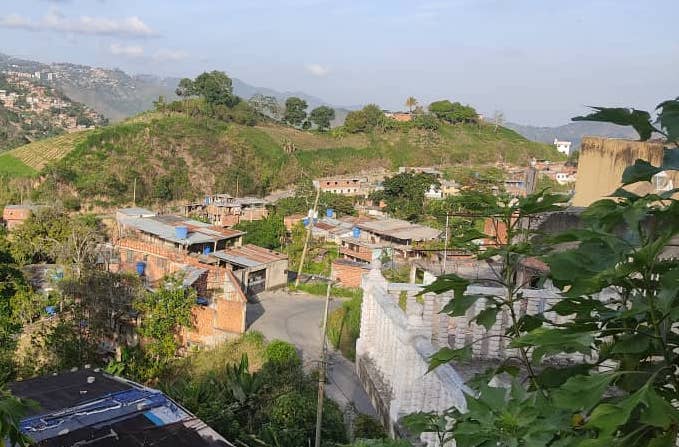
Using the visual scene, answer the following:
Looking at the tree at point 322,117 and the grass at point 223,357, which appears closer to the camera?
the grass at point 223,357

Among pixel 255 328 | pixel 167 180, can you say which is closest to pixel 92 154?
pixel 167 180

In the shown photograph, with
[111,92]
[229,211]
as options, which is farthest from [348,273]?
[111,92]

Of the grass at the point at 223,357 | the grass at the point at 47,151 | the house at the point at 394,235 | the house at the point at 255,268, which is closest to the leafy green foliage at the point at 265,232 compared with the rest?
the house at the point at 394,235

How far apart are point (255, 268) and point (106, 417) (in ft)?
32.5

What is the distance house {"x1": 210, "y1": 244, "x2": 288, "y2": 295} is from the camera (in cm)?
1603

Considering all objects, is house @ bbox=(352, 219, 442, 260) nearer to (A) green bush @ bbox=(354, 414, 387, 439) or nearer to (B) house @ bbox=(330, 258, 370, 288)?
(B) house @ bbox=(330, 258, 370, 288)

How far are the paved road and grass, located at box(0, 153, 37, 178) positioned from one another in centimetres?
2116

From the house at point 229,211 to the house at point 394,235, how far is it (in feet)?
18.1

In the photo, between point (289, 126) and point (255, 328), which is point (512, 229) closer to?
point (255, 328)

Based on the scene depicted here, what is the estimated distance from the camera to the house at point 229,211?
25125mm

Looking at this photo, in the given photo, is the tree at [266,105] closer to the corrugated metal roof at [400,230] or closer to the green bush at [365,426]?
the corrugated metal roof at [400,230]

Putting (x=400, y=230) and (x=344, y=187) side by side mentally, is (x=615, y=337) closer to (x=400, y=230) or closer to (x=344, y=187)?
(x=400, y=230)

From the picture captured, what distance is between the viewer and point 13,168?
32.0 metres

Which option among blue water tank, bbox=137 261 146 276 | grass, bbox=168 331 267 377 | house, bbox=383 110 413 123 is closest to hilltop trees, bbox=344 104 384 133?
house, bbox=383 110 413 123
